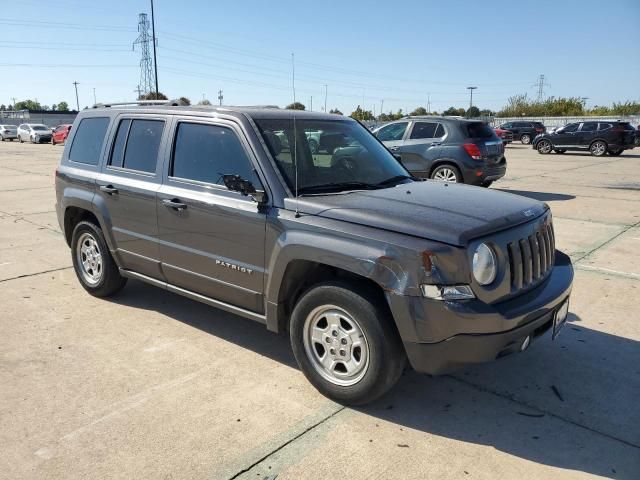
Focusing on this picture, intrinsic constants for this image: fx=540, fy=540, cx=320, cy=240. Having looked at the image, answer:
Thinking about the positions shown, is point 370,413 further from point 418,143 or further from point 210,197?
point 418,143

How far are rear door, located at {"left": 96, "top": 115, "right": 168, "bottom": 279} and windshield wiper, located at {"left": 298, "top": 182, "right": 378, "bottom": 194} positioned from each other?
139cm

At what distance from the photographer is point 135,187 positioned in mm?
4578

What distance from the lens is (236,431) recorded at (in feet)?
10.4

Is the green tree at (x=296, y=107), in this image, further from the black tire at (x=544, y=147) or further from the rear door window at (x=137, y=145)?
the black tire at (x=544, y=147)

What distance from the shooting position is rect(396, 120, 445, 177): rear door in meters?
11.5

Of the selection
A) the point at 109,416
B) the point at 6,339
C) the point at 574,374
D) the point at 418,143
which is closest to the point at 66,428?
the point at 109,416

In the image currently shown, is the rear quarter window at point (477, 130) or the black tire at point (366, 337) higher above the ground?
the rear quarter window at point (477, 130)

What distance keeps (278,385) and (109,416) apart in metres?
1.09

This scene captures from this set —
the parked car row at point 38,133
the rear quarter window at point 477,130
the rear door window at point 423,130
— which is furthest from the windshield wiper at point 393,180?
the parked car row at point 38,133

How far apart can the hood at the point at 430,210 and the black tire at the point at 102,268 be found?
2.42 meters

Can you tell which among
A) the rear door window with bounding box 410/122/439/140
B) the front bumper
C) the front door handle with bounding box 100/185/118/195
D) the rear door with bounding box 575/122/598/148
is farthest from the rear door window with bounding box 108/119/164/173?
the rear door with bounding box 575/122/598/148

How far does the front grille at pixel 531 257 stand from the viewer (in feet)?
10.7

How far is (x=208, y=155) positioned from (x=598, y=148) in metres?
26.3

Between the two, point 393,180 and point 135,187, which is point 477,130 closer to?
point 393,180
